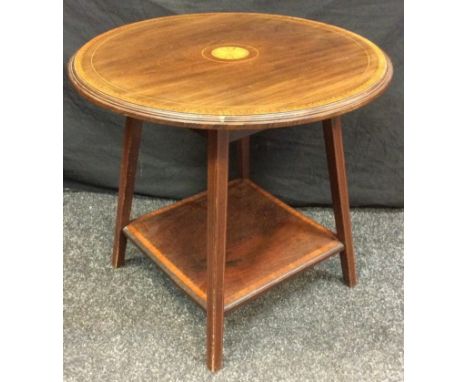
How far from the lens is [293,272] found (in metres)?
1.27

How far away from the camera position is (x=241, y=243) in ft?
4.50

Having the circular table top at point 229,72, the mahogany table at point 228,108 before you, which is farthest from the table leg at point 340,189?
the circular table top at point 229,72

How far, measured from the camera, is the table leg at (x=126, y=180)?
4.25 feet

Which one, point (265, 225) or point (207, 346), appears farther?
point (265, 225)

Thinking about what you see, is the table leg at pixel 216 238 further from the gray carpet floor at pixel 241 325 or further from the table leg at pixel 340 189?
the table leg at pixel 340 189

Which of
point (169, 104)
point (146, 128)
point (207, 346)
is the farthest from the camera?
point (146, 128)

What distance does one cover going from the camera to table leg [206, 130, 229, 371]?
1.00 m

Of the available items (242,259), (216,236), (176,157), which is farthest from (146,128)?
(216,236)

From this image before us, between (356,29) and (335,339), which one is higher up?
(356,29)

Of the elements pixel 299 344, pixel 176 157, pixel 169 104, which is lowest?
pixel 299 344

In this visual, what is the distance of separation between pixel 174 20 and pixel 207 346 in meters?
0.80

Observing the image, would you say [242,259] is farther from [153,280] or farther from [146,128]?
[146,128]

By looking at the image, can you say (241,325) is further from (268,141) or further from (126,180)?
(268,141)

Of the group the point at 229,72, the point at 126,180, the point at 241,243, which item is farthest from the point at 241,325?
the point at 229,72
